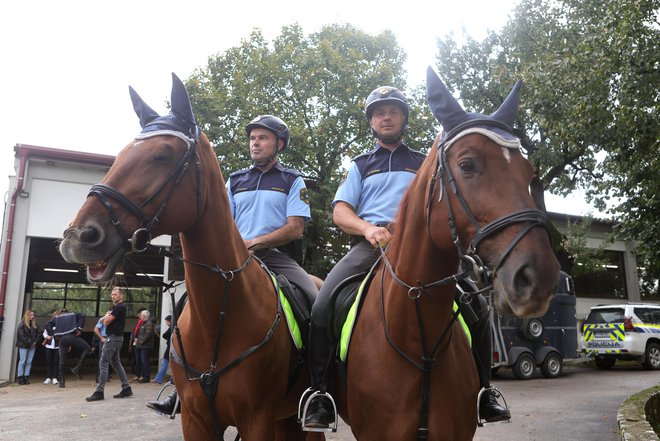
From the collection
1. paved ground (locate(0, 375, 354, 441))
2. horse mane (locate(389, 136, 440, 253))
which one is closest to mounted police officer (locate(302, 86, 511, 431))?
horse mane (locate(389, 136, 440, 253))

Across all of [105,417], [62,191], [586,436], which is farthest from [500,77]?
[105,417]

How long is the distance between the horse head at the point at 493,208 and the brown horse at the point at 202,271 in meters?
1.46

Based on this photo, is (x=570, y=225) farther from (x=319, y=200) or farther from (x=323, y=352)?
(x=323, y=352)

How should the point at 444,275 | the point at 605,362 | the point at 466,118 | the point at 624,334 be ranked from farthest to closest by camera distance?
the point at 605,362, the point at 624,334, the point at 444,275, the point at 466,118

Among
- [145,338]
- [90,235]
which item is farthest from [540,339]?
[90,235]

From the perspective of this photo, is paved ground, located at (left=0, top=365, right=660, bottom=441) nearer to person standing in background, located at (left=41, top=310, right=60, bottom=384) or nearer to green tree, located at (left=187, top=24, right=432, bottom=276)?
person standing in background, located at (left=41, top=310, right=60, bottom=384)

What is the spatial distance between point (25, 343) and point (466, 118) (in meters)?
16.2

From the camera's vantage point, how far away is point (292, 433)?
14.1 ft

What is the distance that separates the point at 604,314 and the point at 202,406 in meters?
19.7

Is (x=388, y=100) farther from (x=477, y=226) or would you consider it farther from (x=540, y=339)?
(x=540, y=339)

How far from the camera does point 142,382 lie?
15891mm

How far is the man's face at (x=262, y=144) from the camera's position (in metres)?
4.64

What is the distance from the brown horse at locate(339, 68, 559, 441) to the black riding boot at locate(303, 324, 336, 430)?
0.17 meters

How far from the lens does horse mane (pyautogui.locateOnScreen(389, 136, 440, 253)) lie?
8.89ft
